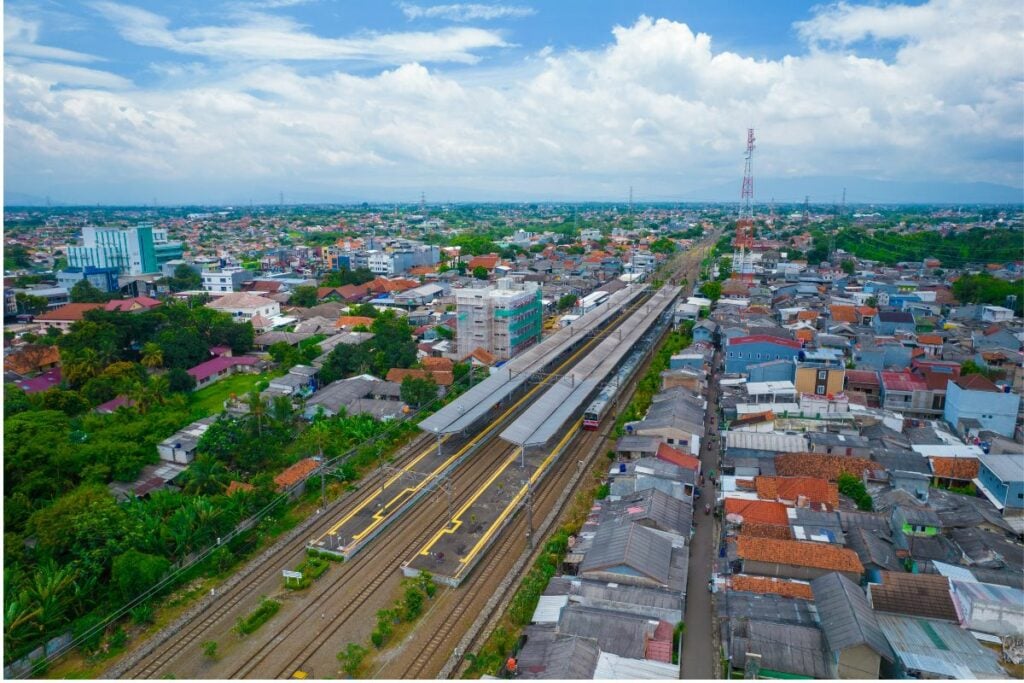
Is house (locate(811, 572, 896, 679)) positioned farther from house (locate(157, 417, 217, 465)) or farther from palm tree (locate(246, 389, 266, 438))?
house (locate(157, 417, 217, 465))

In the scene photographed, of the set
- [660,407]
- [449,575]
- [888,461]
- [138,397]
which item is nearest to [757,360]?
[660,407]

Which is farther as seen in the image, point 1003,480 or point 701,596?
point 1003,480

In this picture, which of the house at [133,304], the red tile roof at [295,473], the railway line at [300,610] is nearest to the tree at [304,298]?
the house at [133,304]

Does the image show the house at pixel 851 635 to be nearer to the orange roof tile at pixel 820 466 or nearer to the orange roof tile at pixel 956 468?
the orange roof tile at pixel 820 466

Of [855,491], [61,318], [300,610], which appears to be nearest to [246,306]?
[61,318]

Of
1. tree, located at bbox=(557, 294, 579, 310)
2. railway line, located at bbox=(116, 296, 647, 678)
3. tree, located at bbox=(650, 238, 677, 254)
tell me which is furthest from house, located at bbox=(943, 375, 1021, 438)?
tree, located at bbox=(650, 238, 677, 254)

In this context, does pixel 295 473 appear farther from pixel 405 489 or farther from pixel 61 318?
pixel 61 318

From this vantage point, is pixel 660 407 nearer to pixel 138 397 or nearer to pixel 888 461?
pixel 888 461
